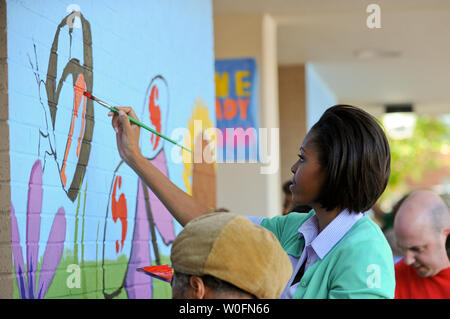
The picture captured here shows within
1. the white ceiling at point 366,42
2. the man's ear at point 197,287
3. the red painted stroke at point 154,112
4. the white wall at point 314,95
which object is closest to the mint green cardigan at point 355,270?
the man's ear at point 197,287

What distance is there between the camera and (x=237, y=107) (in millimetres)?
7586

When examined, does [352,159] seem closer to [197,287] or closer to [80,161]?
[197,287]

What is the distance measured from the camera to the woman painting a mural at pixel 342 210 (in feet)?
6.64

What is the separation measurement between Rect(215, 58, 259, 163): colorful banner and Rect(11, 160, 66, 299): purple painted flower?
4795 millimetres

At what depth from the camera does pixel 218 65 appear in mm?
7641

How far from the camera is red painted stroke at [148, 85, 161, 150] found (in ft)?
12.5

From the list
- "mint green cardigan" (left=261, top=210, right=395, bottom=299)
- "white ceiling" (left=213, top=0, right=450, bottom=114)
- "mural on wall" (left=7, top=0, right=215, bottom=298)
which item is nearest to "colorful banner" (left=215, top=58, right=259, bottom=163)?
"white ceiling" (left=213, top=0, right=450, bottom=114)

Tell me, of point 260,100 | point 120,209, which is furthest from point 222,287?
point 260,100

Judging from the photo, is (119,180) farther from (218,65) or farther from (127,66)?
(218,65)

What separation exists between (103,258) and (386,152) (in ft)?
4.89

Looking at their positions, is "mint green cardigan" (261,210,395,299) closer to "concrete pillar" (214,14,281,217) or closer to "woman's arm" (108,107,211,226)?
"woman's arm" (108,107,211,226)
